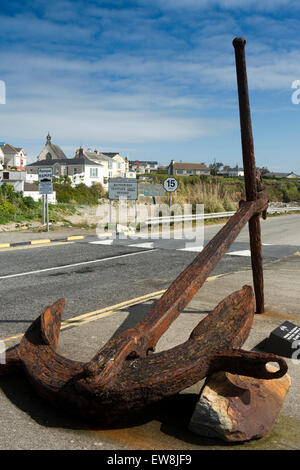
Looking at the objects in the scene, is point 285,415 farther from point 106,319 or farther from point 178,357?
point 106,319

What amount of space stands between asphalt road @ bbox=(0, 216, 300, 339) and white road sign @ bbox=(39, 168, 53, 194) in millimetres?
3077

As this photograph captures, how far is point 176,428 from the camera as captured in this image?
10.1ft

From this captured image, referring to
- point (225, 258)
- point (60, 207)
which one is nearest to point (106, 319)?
point (225, 258)

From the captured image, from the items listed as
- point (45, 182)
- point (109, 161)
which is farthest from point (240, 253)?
point (109, 161)

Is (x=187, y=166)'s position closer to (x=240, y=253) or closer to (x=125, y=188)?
(x=125, y=188)

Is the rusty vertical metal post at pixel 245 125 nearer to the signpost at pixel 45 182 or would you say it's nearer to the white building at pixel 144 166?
the signpost at pixel 45 182

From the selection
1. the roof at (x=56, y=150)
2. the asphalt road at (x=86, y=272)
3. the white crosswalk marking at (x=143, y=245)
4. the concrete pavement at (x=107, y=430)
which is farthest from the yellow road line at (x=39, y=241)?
the roof at (x=56, y=150)

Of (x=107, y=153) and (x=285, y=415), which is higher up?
(x=107, y=153)

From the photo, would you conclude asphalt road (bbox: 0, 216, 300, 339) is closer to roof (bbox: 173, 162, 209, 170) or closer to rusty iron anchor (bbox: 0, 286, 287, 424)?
rusty iron anchor (bbox: 0, 286, 287, 424)

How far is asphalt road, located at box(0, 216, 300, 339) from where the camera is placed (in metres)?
6.75

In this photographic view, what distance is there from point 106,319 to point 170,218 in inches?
611

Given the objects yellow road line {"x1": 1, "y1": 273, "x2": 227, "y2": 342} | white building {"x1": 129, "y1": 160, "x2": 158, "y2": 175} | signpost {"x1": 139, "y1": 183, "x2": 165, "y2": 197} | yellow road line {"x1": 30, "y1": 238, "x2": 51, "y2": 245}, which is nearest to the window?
signpost {"x1": 139, "y1": 183, "x2": 165, "y2": 197}

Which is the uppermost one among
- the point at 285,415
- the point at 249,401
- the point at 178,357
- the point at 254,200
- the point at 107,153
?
the point at 107,153

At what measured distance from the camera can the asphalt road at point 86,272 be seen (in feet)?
22.1
